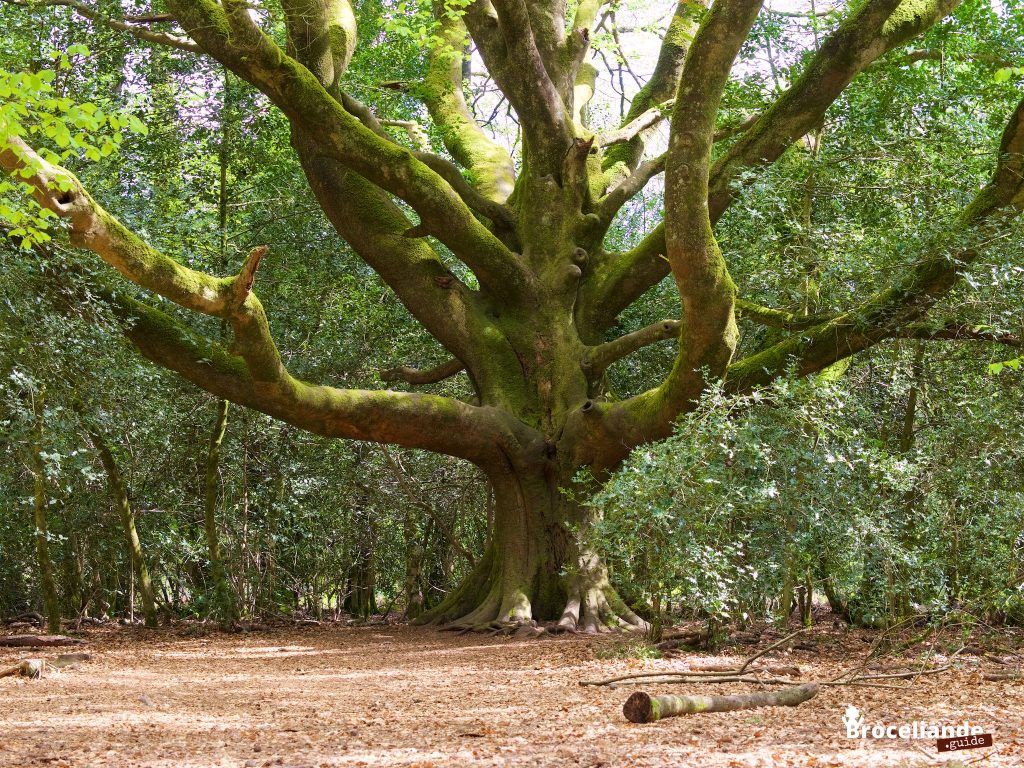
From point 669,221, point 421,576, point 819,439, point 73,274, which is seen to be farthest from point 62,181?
point 421,576

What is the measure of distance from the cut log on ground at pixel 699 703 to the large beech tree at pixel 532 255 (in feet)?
9.25

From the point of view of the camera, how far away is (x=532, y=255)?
34.8 ft

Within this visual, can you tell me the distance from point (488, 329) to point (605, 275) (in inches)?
56.5

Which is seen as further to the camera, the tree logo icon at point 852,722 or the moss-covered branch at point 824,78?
the moss-covered branch at point 824,78

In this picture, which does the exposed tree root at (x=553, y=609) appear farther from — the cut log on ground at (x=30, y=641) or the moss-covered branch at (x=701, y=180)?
the cut log on ground at (x=30, y=641)

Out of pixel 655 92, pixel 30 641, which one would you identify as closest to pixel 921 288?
pixel 655 92

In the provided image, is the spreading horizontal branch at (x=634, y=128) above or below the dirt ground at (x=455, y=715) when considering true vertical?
above

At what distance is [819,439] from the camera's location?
6773mm

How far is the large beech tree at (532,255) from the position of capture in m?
6.78

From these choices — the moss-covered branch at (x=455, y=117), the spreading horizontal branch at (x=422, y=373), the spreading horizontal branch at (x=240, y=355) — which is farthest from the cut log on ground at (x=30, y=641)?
the moss-covered branch at (x=455, y=117)

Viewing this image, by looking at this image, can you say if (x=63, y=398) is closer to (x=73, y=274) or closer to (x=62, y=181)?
(x=73, y=274)

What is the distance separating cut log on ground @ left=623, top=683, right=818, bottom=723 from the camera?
4.48m

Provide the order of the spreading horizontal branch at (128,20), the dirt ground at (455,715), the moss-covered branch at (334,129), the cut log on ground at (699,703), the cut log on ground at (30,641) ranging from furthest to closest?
the cut log on ground at (30,641), the spreading horizontal branch at (128,20), the moss-covered branch at (334,129), the cut log on ground at (699,703), the dirt ground at (455,715)

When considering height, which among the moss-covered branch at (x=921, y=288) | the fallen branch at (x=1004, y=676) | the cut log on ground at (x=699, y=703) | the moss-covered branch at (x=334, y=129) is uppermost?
the moss-covered branch at (x=334, y=129)
